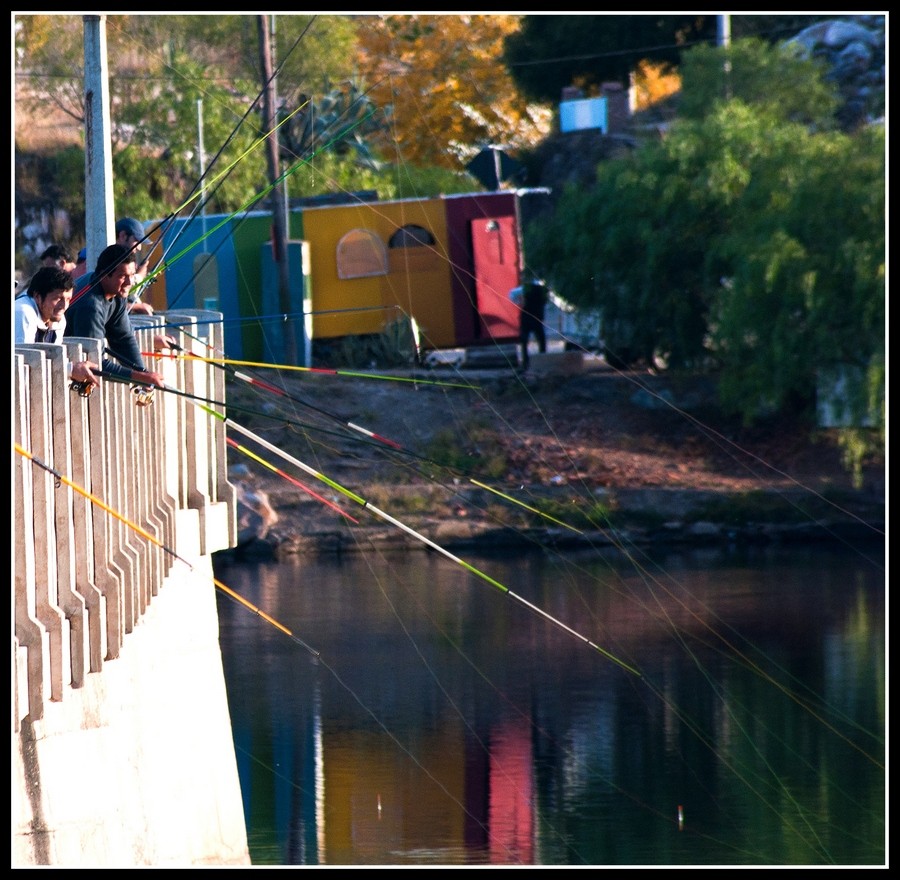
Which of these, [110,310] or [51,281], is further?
[110,310]

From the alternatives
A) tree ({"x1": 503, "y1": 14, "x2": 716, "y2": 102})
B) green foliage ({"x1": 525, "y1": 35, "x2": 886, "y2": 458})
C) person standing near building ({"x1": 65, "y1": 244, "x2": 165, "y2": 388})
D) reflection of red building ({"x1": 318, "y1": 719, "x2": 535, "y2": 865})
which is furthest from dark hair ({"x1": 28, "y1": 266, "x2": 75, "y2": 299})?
tree ({"x1": 503, "y1": 14, "x2": 716, "y2": 102})

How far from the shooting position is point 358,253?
22562 millimetres

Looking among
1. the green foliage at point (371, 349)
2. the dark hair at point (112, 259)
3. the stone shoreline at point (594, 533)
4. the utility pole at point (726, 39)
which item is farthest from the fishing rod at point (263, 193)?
the utility pole at point (726, 39)

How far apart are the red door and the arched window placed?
1.39 meters

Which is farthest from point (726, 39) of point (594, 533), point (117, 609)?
point (117, 609)

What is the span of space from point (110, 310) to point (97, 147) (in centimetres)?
285

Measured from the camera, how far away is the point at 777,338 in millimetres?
19875

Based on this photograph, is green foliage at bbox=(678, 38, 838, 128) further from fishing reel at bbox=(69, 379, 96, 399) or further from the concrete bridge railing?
fishing reel at bbox=(69, 379, 96, 399)

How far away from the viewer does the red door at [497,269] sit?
2217 cm

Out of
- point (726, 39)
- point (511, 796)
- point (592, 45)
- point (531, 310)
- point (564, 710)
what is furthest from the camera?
point (592, 45)

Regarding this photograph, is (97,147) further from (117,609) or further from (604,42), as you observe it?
(604,42)

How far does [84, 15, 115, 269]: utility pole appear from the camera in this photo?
779 centimetres

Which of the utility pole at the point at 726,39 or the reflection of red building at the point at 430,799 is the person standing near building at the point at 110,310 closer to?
the reflection of red building at the point at 430,799

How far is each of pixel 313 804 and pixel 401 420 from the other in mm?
8818
